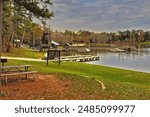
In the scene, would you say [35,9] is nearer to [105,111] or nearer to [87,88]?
[87,88]

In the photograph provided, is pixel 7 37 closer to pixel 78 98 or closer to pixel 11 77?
pixel 11 77

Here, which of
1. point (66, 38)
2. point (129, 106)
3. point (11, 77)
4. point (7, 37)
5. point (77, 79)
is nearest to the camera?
point (129, 106)

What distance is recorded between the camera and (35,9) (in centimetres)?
1853

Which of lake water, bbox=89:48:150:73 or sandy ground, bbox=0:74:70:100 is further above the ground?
sandy ground, bbox=0:74:70:100

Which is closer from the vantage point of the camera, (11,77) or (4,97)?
(4,97)

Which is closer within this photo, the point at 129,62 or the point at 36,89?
the point at 36,89

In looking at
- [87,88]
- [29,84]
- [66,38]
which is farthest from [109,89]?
[66,38]

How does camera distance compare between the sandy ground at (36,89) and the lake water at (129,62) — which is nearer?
the sandy ground at (36,89)

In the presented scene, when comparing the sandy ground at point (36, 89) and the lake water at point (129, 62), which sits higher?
the sandy ground at point (36, 89)

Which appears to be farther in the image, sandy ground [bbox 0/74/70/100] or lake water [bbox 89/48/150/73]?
lake water [bbox 89/48/150/73]

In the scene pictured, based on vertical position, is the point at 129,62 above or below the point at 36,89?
below

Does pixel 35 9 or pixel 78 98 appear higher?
pixel 35 9

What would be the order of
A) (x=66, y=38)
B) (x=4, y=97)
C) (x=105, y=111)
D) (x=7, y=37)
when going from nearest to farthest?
(x=105, y=111)
(x=4, y=97)
(x=7, y=37)
(x=66, y=38)

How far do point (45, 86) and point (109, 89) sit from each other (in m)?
3.27
